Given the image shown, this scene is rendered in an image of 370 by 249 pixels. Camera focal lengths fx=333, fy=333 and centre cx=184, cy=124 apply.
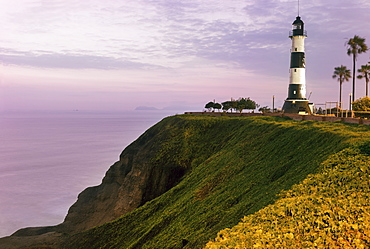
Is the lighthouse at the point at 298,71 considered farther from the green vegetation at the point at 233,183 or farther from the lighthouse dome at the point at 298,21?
the green vegetation at the point at 233,183

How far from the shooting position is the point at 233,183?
2573 cm

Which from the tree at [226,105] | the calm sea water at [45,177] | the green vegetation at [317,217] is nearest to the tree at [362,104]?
the tree at [226,105]

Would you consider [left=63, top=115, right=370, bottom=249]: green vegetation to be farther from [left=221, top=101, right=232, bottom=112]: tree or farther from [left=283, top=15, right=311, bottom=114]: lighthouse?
[left=221, top=101, right=232, bottom=112]: tree

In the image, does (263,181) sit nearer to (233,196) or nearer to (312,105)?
(233,196)

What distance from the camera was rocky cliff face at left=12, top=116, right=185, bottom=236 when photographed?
44.6 metres

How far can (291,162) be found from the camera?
23.1 m

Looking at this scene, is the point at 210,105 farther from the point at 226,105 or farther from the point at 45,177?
the point at 45,177

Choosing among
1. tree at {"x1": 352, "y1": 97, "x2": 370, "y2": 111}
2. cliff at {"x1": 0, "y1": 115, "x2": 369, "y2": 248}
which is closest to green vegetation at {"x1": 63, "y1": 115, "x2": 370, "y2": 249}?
cliff at {"x1": 0, "y1": 115, "x2": 369, "y2": 248}

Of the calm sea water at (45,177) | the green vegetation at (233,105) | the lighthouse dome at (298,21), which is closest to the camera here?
the calm sea water at (45,177)

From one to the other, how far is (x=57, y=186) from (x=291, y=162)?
73.8 metres

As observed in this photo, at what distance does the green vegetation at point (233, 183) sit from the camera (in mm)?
18188

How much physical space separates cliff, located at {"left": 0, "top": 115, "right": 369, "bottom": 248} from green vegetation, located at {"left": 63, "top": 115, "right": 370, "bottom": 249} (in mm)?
101

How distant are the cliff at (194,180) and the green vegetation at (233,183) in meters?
0.10

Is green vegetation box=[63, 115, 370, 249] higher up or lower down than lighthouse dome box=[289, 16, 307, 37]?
lower down
